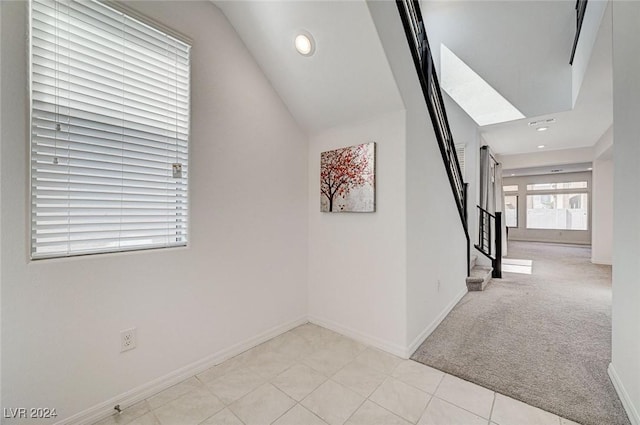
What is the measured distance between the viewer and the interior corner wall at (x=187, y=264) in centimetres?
129

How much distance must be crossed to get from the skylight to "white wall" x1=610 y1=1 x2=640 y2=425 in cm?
246

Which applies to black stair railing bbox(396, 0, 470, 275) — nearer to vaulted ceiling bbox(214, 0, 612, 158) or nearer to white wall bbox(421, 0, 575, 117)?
vaulted ceiling bbox(214, 0, 612, 158)

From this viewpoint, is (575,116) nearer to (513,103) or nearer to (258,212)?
(513,103)

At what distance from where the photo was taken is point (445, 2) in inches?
132

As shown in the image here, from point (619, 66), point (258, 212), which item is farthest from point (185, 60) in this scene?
point (619, 66)

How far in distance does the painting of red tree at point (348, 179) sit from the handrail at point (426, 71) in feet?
2.62

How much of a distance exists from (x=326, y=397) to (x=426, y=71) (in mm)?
2780

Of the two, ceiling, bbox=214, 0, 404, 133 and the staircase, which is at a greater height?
ceiling, bbox=214, 0, 404, 133

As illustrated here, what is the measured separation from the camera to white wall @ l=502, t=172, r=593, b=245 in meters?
9.15

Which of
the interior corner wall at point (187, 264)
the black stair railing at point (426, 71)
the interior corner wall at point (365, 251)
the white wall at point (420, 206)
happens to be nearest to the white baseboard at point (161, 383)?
the interior corner wall at point (187, 264)

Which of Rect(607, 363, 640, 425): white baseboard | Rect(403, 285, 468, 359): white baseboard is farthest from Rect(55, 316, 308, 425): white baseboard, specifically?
Rect(607, 363, 640, 425): white baseboard

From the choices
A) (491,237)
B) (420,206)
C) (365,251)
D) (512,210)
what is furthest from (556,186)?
(365,251)

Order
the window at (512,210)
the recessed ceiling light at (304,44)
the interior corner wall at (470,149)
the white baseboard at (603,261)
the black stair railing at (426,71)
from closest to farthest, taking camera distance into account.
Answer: the recessed ceiling light at (304,44)
the black stair railing at (426,71)
the interior corner wall at (470,149)
the white baseboard at (603,261)
the window at (512,210)

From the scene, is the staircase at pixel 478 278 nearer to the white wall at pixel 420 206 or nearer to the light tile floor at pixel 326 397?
the white wall at pixel 420 206
